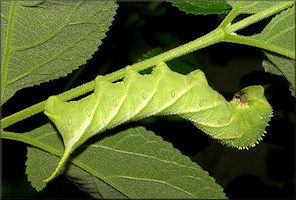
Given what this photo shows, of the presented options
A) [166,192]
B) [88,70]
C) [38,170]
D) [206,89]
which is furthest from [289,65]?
[88,70]

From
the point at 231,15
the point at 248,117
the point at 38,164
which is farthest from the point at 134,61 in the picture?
the point at 231,15

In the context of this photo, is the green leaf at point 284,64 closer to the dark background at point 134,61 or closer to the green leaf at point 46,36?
the dark background at point 134,61

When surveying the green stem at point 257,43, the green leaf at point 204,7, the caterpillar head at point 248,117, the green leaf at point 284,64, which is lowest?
the caterpillar head at point 248,117

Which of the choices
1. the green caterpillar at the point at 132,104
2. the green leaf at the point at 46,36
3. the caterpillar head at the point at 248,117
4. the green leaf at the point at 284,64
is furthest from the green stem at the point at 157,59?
the caterpillar head at the point at 248,117

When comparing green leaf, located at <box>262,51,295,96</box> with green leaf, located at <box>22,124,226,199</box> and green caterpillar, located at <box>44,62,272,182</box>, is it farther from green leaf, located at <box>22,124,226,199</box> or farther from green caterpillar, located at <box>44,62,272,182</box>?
green leaf, located at <box>22,124,226,199</box>

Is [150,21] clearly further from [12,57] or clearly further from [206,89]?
[12,57]

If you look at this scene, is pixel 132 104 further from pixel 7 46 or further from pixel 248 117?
pixel 248 117

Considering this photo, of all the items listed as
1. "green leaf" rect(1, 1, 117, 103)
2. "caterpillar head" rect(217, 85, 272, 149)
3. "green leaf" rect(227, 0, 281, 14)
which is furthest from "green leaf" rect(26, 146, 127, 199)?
"green leaf" rect(227, 0, 281, 14)
